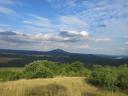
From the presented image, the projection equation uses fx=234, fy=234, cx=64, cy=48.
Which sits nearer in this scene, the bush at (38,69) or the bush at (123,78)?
the bush at (123,78)

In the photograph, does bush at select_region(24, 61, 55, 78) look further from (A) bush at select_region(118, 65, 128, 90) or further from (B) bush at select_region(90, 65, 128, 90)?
(A) bush at select_region(118, 65, 128, 90)

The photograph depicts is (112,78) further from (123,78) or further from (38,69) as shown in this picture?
(38,69)

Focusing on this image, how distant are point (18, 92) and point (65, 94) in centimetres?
143

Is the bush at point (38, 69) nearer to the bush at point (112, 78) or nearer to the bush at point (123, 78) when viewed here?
the bush at point (112, 78)

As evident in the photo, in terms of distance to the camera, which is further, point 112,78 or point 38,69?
point 38,69

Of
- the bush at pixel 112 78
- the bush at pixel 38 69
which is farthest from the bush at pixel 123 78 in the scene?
the bush at pixel 38 69

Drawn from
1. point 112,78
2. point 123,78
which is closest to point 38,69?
point 112,78

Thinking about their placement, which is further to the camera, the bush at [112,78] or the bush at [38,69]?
the bush at [38,69]

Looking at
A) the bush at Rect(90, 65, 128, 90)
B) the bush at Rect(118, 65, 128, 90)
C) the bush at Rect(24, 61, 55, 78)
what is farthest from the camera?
the bush at Rect(24, 61, 55, 78)

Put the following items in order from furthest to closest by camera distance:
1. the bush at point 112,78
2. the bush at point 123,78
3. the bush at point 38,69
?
the bush at point 38,69, the bush at point 112,78, the bush at point 123,78

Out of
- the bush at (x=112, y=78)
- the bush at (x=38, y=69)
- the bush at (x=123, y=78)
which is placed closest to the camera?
the bush at (x=123, y=78)

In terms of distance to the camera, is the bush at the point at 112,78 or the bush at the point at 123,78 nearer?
the bush at the point at 123,78

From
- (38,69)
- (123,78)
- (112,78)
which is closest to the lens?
(123,78)

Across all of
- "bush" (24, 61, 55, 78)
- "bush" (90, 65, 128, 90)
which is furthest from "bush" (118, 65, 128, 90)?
"bush" (24, 61, 55, 78)
